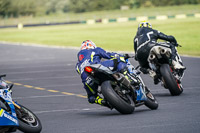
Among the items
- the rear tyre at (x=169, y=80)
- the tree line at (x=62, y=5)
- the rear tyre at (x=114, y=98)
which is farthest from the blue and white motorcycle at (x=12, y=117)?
the tree line at (x=62, y=5)

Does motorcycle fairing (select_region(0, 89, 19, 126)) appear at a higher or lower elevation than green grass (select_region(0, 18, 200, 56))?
higher

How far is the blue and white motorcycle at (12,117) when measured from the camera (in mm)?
7202

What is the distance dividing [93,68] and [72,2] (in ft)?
407

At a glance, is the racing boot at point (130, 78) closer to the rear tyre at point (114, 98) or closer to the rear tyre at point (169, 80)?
the rear tyre at point (114, 98)

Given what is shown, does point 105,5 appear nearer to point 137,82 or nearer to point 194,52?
point 194,52

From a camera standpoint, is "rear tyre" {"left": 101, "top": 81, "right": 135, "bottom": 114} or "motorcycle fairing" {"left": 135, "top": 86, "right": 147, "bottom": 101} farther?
"motorcycle fairing" {"left": 135, "top": 86, "right": 147, "bottom": 101}

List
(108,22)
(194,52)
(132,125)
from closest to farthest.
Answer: (132,125), (194,52), (108,22)

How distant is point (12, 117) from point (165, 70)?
18.8ft

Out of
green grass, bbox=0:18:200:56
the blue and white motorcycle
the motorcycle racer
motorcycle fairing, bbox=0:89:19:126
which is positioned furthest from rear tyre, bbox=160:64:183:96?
green grass, bbox=0:18:200:56

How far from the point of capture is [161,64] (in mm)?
12820

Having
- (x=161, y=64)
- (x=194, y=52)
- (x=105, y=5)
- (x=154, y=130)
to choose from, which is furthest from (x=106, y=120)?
(x=105, y=5)

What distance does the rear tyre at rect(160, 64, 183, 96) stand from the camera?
12.2 m

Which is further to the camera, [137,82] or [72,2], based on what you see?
[72,2]

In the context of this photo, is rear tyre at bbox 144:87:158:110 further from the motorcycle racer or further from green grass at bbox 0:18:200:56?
green grass at bbox 0:18:200:56
